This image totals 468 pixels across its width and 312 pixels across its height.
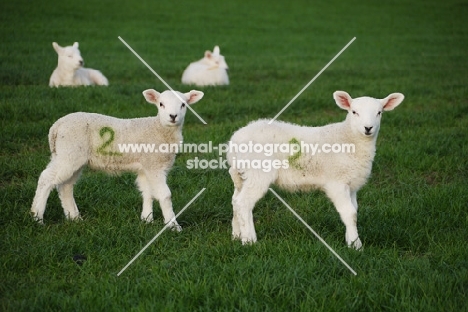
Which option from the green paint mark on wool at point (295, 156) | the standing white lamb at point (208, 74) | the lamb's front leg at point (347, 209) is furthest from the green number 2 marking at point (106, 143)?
the standing white lamb at point (208, 74)

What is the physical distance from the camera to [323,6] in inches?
1414

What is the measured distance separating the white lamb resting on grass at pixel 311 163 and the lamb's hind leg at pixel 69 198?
155 centimetres

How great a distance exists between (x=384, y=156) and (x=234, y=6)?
2762 cm

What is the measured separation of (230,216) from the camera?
6.02 meters

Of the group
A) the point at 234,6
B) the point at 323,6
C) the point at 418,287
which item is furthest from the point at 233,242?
the point at 323,6

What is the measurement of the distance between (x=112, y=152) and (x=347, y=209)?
2.24 meters

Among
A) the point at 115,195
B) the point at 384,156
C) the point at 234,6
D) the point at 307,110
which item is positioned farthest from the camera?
the point at 234,6

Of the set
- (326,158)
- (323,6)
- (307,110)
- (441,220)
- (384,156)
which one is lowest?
(323,6)

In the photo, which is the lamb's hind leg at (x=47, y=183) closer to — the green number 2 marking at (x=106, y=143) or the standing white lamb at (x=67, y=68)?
the green number 2 marking at (x=106, y=143)

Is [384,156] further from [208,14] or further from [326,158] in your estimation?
[208,14]

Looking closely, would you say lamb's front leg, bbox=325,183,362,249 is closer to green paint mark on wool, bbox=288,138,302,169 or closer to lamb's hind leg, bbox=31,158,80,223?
green paint mark on wool, bbox=288,138,302,169

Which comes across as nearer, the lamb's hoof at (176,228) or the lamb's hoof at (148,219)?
the lamb's hoof at (176,228)

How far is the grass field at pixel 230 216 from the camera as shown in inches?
164

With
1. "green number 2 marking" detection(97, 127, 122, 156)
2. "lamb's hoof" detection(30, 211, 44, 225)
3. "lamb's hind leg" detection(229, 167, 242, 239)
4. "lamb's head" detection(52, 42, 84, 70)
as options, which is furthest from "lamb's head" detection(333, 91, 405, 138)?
"lamb's head" detection(52, 42, 84, 70)
